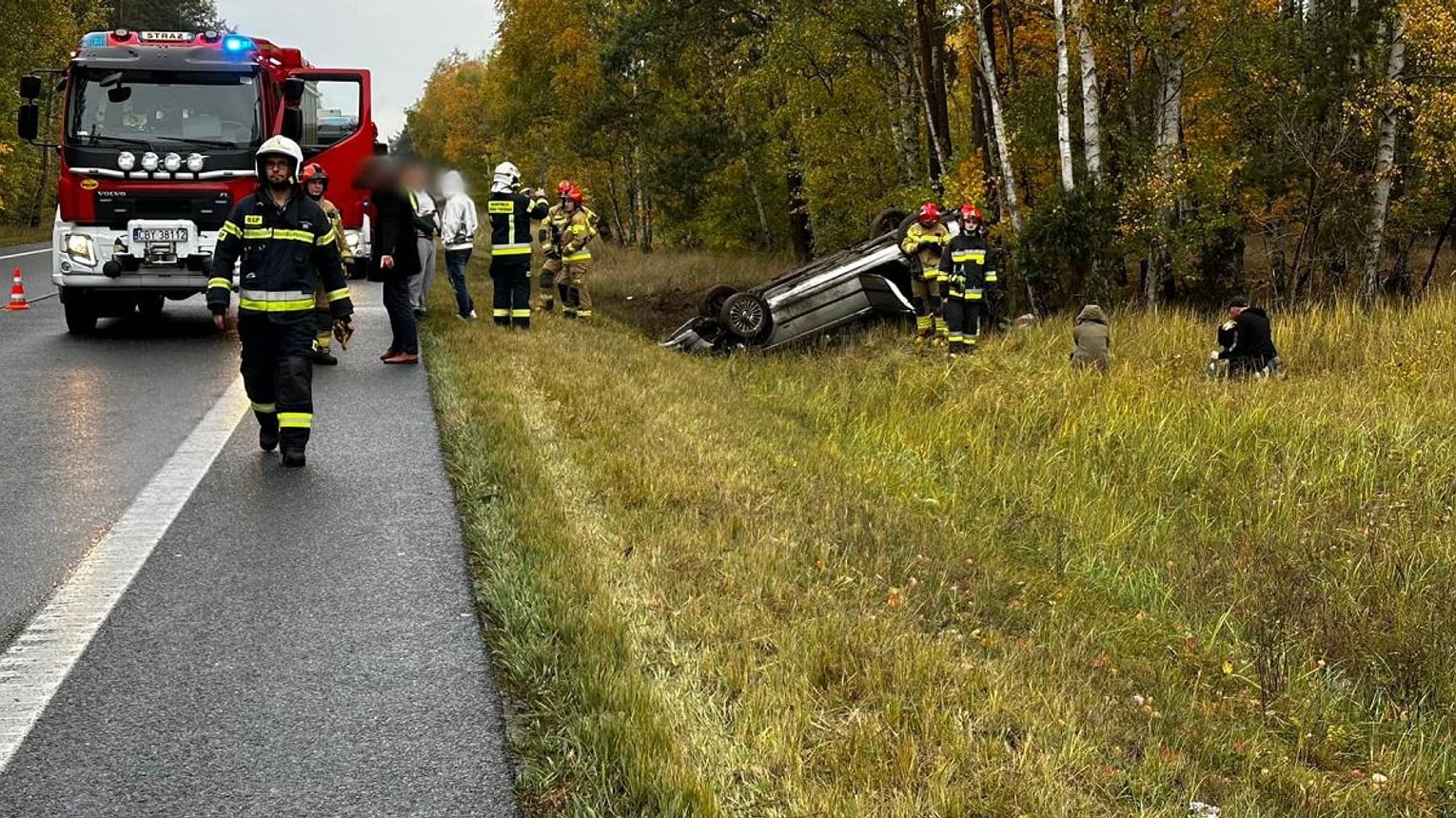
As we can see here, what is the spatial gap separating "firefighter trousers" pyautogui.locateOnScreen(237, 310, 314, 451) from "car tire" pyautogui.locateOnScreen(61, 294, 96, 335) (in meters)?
5.52

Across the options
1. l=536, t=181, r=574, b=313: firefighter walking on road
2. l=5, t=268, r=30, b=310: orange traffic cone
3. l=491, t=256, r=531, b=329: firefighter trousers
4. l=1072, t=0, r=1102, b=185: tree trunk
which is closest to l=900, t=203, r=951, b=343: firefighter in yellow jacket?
l=1072, t=0, r=1102, b=185: tree trunk

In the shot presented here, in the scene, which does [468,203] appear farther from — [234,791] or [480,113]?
[480,113]

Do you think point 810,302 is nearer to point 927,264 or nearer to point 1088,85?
point 927,264

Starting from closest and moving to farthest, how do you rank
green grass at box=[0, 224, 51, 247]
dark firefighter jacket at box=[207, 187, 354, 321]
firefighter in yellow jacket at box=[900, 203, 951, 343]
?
dark firefighter jacket at box=[207, 187, 354, 321], firefighter in yellow jacket at box=[900, 203, 951, 343], green grass at box=[0, 224, 51, 247]

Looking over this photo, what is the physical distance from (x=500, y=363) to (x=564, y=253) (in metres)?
4.94

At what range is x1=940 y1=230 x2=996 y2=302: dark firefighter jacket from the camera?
524 inches

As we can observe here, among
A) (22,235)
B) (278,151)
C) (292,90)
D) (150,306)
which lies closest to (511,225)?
(292,90)

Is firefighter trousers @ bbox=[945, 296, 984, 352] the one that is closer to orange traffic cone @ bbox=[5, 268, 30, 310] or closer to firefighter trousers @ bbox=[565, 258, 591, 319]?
firefighter trousers @ bbox=[565, 258, 591, 319]

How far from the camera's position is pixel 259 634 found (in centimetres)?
382

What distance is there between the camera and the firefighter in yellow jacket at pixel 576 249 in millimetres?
13963

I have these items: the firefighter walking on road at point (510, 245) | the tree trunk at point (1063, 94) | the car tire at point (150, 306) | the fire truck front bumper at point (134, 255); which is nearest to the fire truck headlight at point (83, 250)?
the fire truck front bumper at point (134, 255)

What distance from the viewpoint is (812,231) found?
23.8 metres

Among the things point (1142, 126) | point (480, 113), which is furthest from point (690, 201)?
point (480, 113)

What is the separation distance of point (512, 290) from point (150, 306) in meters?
3.87
